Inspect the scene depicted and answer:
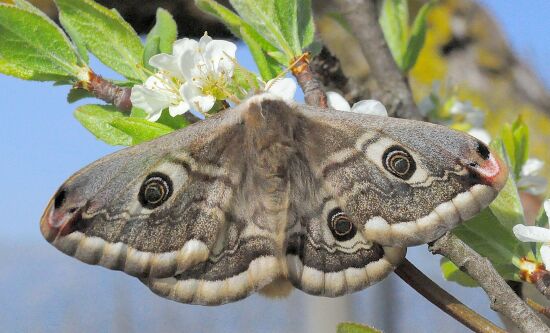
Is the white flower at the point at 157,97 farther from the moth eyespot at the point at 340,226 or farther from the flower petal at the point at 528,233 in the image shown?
the flower petal at the point at 528,233

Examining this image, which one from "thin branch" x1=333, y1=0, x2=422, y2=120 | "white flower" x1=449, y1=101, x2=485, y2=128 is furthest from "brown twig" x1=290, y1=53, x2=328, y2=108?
"white flower" x1=449, y1=101, x2=485, y2=128

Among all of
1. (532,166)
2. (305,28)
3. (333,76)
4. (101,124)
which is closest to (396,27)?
(333,76)

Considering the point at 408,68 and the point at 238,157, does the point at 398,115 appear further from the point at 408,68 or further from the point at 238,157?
the point at 238,157

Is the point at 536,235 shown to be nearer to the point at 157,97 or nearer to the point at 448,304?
the point at 448,304

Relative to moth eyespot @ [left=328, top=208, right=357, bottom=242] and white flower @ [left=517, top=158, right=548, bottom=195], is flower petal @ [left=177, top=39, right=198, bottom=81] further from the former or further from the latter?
white flower @ [left=517, top=158, right=548, bottom=195]

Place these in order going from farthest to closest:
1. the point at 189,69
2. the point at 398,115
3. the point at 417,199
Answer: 1. the point at 398,115
2. the point at 189,69
3. the point at 417,199

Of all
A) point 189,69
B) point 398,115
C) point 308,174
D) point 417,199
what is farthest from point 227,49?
point 398,115
